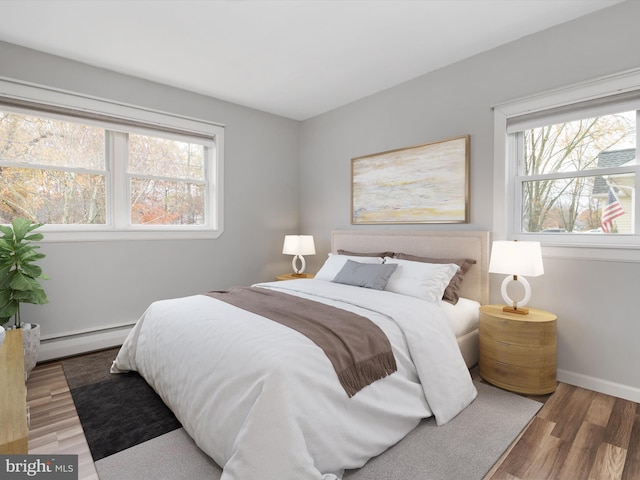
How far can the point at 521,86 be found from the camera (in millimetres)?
2773

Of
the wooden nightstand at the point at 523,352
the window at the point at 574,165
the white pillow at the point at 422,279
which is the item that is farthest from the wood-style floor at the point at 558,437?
the window at the point at 574,165

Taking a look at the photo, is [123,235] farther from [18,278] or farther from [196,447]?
[196,447]

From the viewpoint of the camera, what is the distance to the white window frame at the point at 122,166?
9.87 ft

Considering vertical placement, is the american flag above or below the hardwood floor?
above

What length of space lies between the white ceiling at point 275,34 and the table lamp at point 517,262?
1.68 meters

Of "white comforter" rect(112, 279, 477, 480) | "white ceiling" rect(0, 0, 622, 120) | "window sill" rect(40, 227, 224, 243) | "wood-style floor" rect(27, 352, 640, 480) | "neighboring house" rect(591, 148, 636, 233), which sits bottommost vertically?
"wood-style floor" rect(27, 352, 640, 480)

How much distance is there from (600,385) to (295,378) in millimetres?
2359

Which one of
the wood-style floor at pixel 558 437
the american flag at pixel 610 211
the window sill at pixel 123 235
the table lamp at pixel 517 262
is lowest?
the wood-style floor at pixel 558 437

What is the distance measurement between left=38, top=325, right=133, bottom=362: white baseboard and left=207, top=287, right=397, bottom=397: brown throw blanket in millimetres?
1849

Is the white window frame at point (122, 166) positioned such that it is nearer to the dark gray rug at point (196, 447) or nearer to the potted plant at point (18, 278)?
the potted plant at point (18, 278)

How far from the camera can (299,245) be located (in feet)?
13.8

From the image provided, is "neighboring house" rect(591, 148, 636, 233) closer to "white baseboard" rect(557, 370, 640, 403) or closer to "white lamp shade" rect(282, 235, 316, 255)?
"white baseboard" rect(557, 370, 640, 403)

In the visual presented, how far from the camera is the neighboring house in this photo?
2.39 m

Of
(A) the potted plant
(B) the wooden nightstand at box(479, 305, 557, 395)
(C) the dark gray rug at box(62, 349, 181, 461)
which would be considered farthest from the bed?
(A) the potted plant
